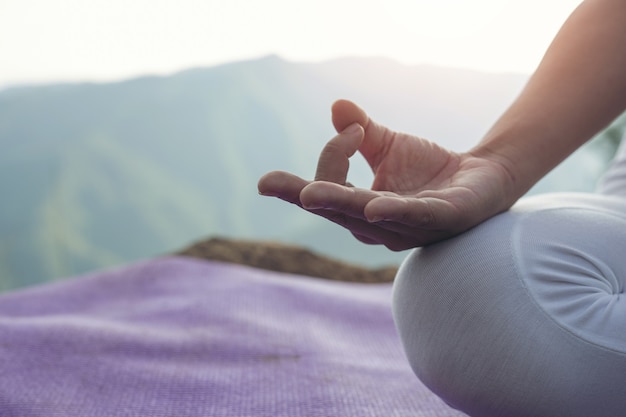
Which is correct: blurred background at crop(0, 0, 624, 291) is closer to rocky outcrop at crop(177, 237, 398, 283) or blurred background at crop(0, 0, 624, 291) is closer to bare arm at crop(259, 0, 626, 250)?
rocky outcrop at crop(177, 237, 398, 283)

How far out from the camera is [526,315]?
1.48ft

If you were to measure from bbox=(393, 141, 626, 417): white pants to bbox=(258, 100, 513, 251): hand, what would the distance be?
0.9 inches

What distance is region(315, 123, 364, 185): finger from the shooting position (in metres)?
0.48

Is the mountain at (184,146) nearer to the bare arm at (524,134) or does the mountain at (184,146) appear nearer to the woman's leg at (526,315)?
the bare arm at (524,134)

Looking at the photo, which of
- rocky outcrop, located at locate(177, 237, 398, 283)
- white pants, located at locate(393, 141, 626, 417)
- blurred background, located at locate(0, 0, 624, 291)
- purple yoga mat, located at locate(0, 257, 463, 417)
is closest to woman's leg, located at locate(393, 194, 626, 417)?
white pants, located at locate(393, 141, 626, 417)

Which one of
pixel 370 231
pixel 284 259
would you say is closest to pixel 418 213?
pixel 370 231

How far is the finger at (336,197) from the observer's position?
41 centimetres

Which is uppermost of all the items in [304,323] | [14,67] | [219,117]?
[14,67]

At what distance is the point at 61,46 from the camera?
2064 mm

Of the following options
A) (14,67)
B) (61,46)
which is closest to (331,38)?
(61,46)

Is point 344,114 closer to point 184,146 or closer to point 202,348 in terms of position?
point 202,348

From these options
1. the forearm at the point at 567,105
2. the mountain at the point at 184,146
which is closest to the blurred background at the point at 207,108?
the mountain at the point at 184,146

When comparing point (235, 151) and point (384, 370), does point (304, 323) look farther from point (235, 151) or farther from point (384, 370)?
point (235, 151)

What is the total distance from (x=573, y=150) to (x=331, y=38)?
155 cm
